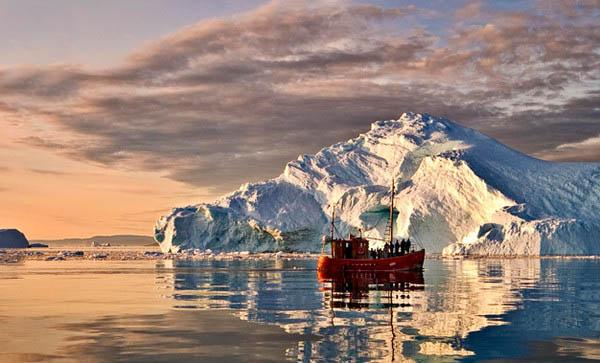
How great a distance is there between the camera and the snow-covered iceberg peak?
94562 millimetres

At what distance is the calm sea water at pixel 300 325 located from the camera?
1477cm

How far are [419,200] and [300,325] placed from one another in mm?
90349

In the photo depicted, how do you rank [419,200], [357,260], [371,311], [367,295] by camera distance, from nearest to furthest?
1. [371,311]
2. [367,295]
3. [357,260]
4. [419,200]

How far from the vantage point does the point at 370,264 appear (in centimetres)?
5103

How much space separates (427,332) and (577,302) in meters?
10.9

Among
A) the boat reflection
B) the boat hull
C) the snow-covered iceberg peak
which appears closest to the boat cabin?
the boat hull

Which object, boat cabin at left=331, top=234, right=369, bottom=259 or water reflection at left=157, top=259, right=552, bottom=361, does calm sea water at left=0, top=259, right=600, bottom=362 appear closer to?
water reflection at left=157, top=259, right=552, bottom=361

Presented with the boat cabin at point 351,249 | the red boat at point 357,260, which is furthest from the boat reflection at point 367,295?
the boat cabin at point 351,249

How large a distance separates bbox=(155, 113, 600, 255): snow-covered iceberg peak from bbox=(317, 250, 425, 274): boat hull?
38430 millimetres

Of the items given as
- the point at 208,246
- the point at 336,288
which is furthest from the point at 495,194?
the point at 336,288

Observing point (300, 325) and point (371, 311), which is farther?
point (371, 311)

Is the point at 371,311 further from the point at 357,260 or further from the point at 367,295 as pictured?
the point at 357,260

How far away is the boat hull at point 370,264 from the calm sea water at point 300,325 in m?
16.7

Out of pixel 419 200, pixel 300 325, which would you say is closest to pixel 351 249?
pixel 300 325
